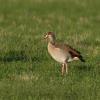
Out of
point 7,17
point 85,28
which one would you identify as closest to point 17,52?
point 85,28

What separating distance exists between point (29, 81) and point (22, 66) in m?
1.39

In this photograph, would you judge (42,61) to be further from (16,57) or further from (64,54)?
(64,54)

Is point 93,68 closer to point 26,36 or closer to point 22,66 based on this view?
point 22,66

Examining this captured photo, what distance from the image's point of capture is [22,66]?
12375 mm

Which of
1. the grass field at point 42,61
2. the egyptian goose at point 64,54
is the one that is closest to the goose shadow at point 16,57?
the grass field at point 42,61

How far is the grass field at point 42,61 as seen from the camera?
34.1 ft

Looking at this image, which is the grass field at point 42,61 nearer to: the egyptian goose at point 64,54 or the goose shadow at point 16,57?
the goose shadow at point 16,57

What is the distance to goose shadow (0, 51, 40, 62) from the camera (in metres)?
13.1

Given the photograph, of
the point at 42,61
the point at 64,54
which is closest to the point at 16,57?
the point at 42,61

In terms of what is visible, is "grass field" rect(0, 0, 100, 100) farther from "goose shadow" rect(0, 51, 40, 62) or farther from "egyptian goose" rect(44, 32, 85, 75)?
"egyptian goose" rect(44, 32, 85, 75)

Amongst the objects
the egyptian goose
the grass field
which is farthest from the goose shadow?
the egyptian goose

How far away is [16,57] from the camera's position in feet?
43.9

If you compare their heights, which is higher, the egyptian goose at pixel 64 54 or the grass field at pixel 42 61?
the egyptian goose at pixel 64 54

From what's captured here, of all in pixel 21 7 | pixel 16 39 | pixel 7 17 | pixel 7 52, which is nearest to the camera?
pixel 7 52
